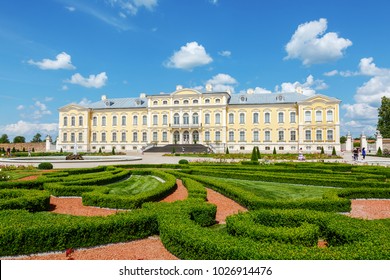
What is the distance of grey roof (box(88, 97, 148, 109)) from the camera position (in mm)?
48938

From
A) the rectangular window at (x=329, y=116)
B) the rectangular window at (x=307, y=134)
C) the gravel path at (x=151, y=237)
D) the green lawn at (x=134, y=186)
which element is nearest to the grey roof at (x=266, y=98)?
the rectangular window at (x=329, y=116)

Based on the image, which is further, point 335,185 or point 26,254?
point 335,185

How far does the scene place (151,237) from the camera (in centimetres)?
530

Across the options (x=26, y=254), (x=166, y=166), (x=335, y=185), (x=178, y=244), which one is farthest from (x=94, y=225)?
(x=166, y=166)

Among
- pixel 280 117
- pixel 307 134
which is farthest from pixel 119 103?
pixel 307 134

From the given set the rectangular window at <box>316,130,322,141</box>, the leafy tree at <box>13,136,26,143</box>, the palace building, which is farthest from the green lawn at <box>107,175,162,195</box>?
the leafy tree at <box>13,136,26,143</box>

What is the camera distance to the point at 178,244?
433 cm

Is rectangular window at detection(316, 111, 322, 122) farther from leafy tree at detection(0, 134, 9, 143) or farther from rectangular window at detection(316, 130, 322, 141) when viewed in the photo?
leafy tree at detection(0, 134, 9, 143)

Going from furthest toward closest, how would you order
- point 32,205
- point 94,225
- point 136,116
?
1. point 136,116
2. point 32,205
3. point 94,225

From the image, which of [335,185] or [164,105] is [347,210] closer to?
[335,185]

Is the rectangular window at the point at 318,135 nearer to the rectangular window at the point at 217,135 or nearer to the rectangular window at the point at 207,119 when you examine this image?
the rectangular window at the point at 217,135

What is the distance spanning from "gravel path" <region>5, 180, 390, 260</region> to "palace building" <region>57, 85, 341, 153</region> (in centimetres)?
3346
